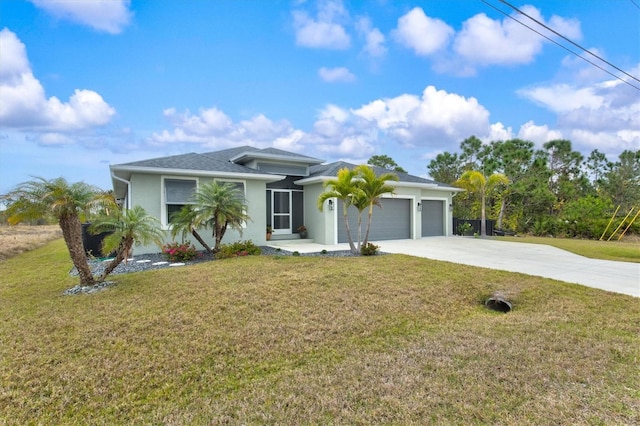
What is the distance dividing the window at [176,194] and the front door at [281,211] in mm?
4454

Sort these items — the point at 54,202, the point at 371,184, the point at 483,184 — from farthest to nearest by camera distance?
1. the point at 483,184
2. the point at 371,184
3. the point at 54,202

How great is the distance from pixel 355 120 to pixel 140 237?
55.4ft

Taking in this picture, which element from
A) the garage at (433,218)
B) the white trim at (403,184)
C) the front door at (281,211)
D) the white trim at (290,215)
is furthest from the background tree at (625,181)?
the front door at (281,211)

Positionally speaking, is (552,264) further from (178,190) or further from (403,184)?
(178,190)

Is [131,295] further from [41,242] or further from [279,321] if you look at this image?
[41,242]

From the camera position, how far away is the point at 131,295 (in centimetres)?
621

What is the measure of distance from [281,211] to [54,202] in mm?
10237

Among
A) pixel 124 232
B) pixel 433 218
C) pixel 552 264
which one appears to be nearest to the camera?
pixel 124 232

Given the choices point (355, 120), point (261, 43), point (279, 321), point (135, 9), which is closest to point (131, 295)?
point (279, 321)

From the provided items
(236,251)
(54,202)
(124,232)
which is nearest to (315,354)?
(124,232)

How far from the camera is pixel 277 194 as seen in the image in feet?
51.8

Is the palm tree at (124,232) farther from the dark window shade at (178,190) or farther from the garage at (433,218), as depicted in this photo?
the garage at (433,218)

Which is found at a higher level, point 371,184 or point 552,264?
point 371,184

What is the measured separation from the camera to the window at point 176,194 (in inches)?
459
